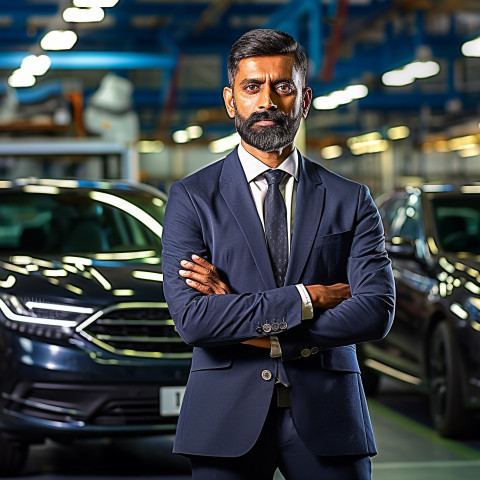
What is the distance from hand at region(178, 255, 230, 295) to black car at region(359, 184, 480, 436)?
15.4 feet

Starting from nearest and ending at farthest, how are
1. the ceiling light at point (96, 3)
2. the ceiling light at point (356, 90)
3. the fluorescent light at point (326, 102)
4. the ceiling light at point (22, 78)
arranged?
the ceiling light at point (96, 3) → the ceiling light at point (22, 78) → the ceiling light at point (356, 90) → the fluorescent light at point (326, 102)

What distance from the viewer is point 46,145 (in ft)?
38.4

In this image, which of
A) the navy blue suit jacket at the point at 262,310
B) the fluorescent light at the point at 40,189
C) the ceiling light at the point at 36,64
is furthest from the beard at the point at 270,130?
the ceiling light at the point at 36,64

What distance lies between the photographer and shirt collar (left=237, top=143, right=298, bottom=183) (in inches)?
113

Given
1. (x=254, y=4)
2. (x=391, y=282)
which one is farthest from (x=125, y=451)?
(x=254, y=4)

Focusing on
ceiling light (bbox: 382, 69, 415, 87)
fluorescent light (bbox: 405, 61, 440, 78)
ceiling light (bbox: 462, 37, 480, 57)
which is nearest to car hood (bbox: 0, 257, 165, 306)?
ceiling light (bbox: 462, 37, 480, 57)

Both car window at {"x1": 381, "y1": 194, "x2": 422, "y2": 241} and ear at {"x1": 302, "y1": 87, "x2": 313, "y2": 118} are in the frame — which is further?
car window at {"x1": 381, "y1": 194, "x2": 422, "y2": 241}

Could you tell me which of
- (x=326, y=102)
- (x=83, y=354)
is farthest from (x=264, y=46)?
(x=326, y=102)

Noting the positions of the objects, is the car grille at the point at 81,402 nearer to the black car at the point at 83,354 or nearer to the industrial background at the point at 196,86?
the black car at the point at 83,354

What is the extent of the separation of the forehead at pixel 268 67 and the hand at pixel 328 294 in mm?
509

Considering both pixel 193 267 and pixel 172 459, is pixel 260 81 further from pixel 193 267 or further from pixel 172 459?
pixel 172 459

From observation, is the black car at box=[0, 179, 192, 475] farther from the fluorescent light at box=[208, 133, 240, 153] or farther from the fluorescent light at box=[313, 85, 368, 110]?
the fluorescent light at box=[208, 133, 240, 153]

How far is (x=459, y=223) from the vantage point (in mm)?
8578

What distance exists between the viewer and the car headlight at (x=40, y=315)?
19.5 feet
